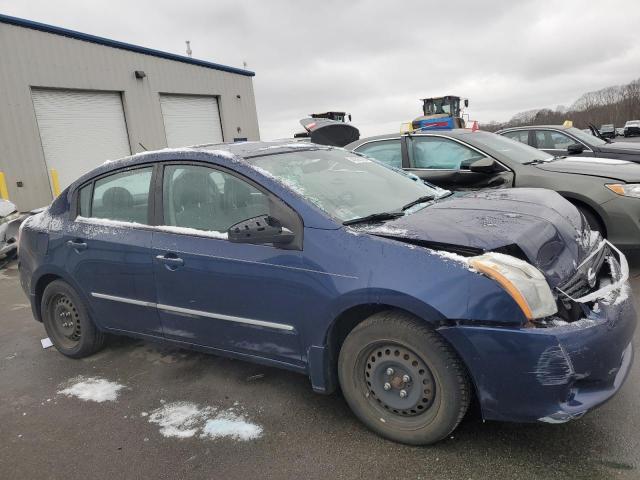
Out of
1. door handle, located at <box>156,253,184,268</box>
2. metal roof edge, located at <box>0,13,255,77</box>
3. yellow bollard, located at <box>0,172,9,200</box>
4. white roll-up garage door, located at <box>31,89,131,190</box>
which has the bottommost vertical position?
door handle, located at <box>156,253,184,268</box>

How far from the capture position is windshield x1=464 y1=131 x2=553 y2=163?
5.48 meters

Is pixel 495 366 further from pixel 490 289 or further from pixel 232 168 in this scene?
pixel 232 168

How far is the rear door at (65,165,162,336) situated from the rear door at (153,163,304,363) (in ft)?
0.47

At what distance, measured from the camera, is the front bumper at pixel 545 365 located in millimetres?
2094

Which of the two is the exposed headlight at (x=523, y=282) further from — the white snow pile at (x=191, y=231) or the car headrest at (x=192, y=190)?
the car headrest at (x=192, y=190)

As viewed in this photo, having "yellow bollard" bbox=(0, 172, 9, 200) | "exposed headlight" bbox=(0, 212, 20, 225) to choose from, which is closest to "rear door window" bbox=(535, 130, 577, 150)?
"exposed headlight" bbox=(0, 212, 20, 225)

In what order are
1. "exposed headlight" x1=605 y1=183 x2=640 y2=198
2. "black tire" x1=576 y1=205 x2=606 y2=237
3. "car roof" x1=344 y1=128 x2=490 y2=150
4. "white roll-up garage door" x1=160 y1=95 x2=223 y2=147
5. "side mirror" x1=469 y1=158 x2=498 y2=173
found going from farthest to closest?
1. "white roll-up garage door" x1=160 y1=95 x2=223 y2=147
2. "car roof" x1=344 y1=128 x2=490 y2=150
3. "side mirror" x1=469 y1=158 x2=498 y2=173
4. "black tire" x1=576 y1=205 x2=606 y2=237
5. "exposed headlight" x1=605 y1=183 x2=640 y2=198

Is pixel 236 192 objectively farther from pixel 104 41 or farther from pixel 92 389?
pixel 104 41

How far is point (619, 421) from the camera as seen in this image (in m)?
2.53

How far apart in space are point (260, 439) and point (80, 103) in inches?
514

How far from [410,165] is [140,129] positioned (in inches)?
444

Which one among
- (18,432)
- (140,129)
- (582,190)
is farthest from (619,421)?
(140,129)

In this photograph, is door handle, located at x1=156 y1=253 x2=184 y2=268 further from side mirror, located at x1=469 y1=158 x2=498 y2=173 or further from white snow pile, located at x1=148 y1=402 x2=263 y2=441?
side mirror, located at x1=469 y1=158 x2=498 y2=173

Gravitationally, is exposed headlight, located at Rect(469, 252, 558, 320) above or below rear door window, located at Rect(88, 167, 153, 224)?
below
